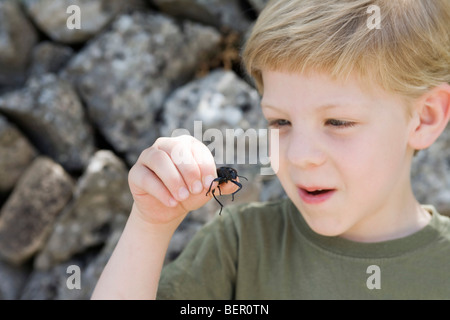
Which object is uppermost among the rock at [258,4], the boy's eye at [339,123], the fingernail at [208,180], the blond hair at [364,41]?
the rock at [258,4]

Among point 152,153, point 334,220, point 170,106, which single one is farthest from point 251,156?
point 152,153

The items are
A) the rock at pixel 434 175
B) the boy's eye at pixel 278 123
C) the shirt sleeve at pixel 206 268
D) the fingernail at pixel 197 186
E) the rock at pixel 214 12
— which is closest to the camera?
the fingernail at pixel 197 186

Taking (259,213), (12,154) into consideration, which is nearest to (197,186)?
(259,213)

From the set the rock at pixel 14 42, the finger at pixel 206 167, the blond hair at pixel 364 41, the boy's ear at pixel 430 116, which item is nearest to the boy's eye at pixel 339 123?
the blond hair at pixel 364 41

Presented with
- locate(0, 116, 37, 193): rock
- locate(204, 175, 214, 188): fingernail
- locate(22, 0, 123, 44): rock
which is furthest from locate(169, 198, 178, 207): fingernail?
locate(22, 0, 123, 44): rock

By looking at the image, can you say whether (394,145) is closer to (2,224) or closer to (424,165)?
(424,165)

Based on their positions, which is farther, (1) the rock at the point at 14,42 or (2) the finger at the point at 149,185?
(1) the rock at the point at 14,42

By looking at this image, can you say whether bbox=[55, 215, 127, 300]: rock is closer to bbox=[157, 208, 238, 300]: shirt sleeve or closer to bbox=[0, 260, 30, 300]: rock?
bbox=[0, 260, 30, 300]: rock

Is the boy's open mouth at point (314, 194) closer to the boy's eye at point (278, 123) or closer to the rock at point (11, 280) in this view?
the boy's eye at point (278, 123)
